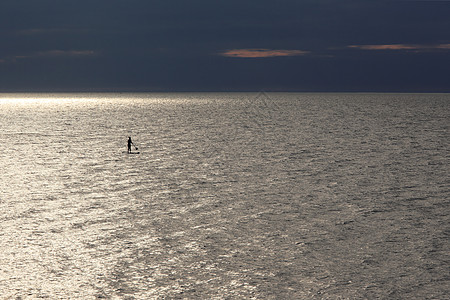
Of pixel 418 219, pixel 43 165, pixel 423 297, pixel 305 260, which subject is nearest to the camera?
pixel 423 297

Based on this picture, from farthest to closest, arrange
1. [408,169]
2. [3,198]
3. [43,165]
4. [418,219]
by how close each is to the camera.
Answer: [43,165]
[408,169]
[3,198]
[418,219]

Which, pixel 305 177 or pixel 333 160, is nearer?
pixel 305 177

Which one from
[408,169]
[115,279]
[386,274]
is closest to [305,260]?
[386,274]

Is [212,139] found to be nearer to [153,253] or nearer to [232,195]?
[232,195]

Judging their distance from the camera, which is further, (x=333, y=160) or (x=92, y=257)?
(x=333, y=160)

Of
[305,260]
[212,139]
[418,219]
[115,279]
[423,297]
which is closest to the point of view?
[423,297]

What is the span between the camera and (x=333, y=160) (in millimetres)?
49594

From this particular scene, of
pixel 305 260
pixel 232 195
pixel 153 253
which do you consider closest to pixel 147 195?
pixel 232 195

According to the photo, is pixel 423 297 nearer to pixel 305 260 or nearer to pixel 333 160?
pixel 305 260

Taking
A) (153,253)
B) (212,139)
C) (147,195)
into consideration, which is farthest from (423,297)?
(212,139)

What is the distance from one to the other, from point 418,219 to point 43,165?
3394 centimetres

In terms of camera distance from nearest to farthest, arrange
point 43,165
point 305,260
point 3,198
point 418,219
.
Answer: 1. point 305,260
2. point 418,219
3. point 3,198
4. point 43,165

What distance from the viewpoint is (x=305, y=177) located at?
129 feet

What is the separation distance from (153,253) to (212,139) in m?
55.6
